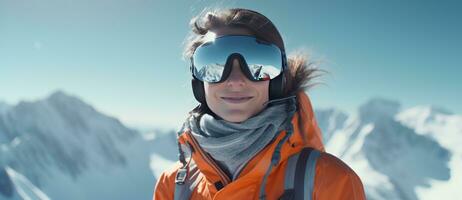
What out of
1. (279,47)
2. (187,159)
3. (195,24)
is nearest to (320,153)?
(279,47)

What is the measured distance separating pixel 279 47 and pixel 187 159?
1.34 meters

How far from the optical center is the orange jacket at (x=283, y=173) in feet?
8.34

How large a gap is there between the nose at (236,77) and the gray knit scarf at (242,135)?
29 centimetres

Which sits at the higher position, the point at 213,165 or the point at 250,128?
the point at 250,128

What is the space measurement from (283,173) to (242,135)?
42 centimetres

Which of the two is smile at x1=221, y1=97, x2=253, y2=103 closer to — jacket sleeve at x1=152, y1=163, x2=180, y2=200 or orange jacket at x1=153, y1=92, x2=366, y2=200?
orange jacket at x1=153, y1=92, x2=366, y2=200

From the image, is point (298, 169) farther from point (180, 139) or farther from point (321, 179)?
point (180, 139)

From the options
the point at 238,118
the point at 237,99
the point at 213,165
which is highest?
the point at 237,99

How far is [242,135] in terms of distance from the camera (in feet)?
9.50

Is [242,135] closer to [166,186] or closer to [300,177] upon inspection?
[300,177]

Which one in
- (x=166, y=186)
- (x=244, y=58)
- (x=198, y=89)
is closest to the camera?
(x=244, y=58)

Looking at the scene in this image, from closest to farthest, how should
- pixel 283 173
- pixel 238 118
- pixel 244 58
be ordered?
pixel 283 173
pixel 238 118
pixel 244 58

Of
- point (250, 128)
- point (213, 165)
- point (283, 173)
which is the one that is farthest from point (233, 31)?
point (283, 173)

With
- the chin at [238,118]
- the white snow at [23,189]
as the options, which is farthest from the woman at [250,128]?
the white snow at [23,189]
